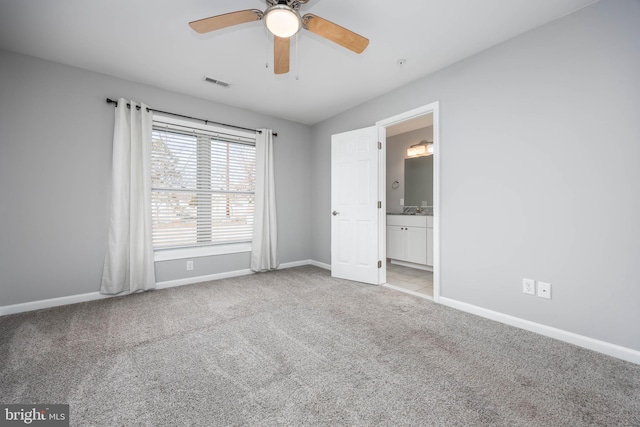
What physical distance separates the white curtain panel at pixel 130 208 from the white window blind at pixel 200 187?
148 millimetres

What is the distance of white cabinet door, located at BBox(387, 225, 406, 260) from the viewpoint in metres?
4.59

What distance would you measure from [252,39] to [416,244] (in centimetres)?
368

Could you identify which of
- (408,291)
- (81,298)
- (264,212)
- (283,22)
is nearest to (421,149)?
(408,291)

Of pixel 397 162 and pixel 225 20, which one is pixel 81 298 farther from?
pixel 397 162

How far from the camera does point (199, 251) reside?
358cm

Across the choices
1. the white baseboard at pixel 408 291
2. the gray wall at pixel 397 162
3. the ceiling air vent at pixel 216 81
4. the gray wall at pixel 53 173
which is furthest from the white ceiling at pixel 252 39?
the white baseboard at pixel 408 291

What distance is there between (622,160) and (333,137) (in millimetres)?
2953

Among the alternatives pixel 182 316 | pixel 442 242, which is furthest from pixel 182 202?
pixel 442 242

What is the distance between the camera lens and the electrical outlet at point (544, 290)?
2070 mm

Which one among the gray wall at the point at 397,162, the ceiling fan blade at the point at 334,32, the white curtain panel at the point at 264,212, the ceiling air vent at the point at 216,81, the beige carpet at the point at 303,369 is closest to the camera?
the beige carpet at the point at 303,369

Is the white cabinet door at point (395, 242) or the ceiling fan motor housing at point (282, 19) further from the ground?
the ceiling fan motor housing at point (282, 19)

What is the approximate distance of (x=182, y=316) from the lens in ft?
8.08

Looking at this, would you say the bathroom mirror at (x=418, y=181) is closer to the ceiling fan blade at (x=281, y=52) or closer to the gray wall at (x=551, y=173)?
the gray wall at (x=551, y=173)

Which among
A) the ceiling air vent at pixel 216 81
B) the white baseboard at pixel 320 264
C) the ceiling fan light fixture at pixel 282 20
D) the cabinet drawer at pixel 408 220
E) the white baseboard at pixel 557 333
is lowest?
the white baseboard at pixel 557 333
